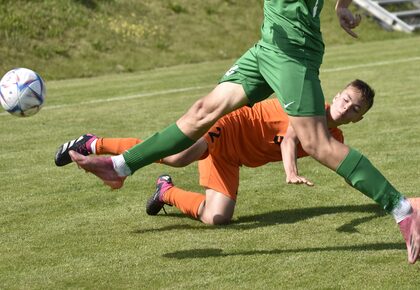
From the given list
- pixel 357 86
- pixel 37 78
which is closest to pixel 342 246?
pixel 357 86

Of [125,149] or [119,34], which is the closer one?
[125,149]

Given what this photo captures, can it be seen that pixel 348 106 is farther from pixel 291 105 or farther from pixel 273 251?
pixel 273 251

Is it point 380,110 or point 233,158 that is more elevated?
point 233,158

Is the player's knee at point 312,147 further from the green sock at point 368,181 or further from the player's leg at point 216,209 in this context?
the player's leg at point 216,209

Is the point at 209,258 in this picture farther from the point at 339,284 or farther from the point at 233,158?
the point at 233,158

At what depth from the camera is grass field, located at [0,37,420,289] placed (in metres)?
4.79

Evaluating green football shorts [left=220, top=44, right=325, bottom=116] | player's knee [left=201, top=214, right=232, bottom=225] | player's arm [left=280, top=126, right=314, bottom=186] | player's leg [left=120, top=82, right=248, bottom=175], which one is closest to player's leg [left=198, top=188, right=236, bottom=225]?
player's knee [left=201, top=214, right=232, bottom=225]

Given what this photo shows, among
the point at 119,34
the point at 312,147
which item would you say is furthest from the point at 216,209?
the point at 119,34

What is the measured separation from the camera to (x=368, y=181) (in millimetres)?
4820

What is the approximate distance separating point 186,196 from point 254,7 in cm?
1899

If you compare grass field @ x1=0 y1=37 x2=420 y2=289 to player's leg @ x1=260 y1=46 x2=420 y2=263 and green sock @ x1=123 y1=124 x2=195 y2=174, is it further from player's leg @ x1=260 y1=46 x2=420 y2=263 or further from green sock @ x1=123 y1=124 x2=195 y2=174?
green sock @ x1=123 y1=124 x2=195 y2=174

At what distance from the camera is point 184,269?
4.94m

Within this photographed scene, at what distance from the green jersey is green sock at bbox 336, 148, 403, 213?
25.0 inches

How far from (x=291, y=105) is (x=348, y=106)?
1.13 meters
